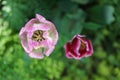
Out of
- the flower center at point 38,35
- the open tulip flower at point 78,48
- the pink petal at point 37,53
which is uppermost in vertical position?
the flower center at point 38,35

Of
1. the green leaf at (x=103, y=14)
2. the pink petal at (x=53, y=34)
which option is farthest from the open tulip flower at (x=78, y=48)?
the green leaf at (x=103, y=14)

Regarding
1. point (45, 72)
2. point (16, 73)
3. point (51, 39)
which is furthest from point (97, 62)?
point (51, 39)

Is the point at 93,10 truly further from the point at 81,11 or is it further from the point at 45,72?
the point at 45,72

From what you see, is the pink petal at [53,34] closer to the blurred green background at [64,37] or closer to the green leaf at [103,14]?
the blurred green background at [64,37]

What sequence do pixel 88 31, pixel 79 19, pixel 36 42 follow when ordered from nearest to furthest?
pixel 36 42, pixel 79 19, pixel 88 31

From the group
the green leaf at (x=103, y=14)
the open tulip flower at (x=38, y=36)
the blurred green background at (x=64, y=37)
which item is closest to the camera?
the open tulip flower at (x=38, y=36)

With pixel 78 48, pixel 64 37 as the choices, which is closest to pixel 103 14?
pixel 64 37

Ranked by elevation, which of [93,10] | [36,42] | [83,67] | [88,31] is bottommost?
[83,67]

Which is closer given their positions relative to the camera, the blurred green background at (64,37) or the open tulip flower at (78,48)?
the open tulip flower at (78,48)
